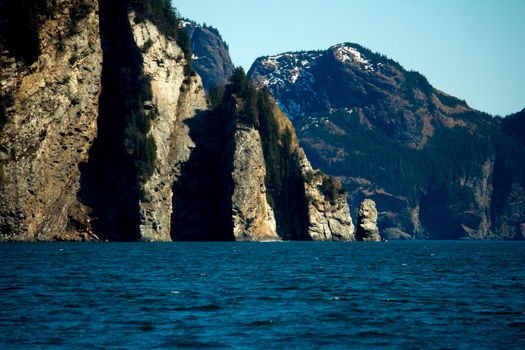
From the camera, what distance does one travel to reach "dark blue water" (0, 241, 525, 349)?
3906 cm

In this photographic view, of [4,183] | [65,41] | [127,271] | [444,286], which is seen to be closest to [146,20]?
[65,41]

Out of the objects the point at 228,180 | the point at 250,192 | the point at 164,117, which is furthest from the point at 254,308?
the point at 250,192

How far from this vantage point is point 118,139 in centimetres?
17088

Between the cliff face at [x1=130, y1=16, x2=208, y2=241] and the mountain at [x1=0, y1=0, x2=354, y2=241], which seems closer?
the mountain at [x1=0, y1=0, x2=354, y2=241]

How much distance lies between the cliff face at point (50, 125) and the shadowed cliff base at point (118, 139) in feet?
15.6

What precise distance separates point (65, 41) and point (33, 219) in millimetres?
34085

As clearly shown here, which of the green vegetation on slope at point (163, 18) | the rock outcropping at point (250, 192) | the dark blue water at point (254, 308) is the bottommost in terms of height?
the dark blue water at point (254, 308)

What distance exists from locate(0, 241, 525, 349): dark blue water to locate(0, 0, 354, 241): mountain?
6495 centimetres

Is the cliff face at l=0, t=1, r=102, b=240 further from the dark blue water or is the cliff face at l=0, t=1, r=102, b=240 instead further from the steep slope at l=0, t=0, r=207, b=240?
the dark blue water

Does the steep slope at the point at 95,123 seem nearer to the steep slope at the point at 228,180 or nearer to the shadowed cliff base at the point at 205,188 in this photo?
the shadowed cliff base at the point at 205,188

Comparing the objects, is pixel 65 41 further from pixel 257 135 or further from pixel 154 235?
pixel 257 135

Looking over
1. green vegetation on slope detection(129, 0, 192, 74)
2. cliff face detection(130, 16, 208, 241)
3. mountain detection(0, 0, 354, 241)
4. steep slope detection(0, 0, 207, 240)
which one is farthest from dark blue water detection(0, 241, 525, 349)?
green vegetation on slope detection(129, 0, 192, 74)

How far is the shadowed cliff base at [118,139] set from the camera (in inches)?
6540

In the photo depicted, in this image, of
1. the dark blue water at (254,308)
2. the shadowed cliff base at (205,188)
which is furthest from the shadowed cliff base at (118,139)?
the dark blue water at (254,308)
